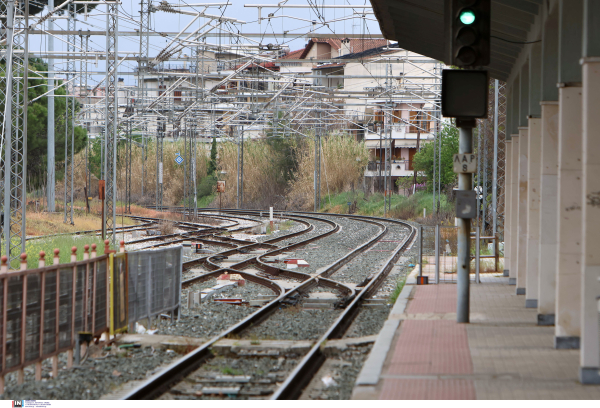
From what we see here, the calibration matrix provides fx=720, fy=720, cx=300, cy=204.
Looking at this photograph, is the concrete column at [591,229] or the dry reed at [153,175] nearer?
the concrete column at [591,229]

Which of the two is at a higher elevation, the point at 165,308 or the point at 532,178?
the point at 532,178

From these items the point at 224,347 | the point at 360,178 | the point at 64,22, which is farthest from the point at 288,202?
the point at 224,347

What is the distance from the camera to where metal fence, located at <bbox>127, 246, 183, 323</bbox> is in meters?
10.2

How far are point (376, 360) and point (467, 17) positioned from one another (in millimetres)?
4426

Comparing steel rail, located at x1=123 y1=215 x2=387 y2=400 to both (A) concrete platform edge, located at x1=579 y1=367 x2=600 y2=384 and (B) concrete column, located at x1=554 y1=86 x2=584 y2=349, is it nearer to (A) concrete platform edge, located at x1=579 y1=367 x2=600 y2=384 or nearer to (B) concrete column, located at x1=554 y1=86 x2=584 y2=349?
(A) concrete platform edge, located at x1=579 y1=367 x2=600 y2=384

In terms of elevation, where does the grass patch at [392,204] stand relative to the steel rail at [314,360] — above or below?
above

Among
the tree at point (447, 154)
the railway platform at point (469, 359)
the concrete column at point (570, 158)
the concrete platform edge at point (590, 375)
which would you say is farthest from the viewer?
the tree at point (447, 154)

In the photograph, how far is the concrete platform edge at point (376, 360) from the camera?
6.61 meters

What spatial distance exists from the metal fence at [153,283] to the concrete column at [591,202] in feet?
19.7

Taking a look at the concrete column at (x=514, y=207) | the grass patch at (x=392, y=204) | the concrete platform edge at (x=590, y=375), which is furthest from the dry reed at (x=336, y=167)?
the concrete platform edge at (x=590, y=375)

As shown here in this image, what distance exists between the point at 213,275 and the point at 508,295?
738 cm

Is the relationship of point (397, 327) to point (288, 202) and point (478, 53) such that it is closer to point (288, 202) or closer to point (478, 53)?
point (478, 53)

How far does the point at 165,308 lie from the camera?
11.2m

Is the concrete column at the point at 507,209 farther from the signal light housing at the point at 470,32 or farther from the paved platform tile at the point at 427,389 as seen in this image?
the paved platform tile at the point at 427,389
